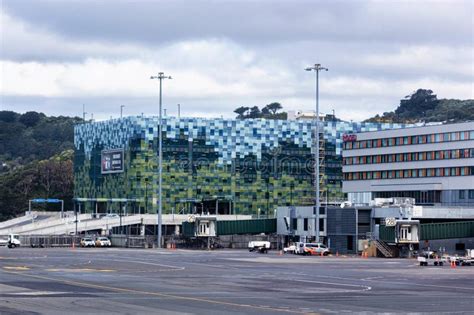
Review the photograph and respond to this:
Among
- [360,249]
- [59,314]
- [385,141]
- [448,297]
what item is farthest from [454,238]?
[59,314]

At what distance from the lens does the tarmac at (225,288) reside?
48156 mm

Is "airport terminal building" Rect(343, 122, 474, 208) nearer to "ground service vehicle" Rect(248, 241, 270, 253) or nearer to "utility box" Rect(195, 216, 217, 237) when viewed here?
"ground service vehicle" Rect(248, 241, 270, 253)

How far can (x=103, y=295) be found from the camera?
2133 inches

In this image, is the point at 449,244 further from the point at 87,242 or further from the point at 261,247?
the point at 87,242

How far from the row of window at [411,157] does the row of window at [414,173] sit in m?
1.88

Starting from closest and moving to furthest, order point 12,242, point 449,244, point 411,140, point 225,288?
1. point 225,288
2. point 449,244
3. point 12,242
4. point 411,140

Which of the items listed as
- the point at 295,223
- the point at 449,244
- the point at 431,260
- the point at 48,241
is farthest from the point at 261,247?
the point at 48,241

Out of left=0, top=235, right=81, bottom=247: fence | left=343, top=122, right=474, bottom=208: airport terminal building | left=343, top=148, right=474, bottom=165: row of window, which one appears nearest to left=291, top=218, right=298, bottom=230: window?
left=343, top=122, right=474, bottom=208: airport terminal building

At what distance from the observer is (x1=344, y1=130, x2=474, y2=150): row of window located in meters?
168

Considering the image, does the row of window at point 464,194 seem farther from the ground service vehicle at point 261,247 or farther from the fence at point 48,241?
the fence at point 48,241

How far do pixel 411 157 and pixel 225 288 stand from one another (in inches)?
4818

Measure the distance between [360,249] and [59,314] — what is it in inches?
3866

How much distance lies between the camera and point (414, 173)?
589 feet

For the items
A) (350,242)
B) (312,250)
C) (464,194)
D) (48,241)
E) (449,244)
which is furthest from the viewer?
(464,194)
